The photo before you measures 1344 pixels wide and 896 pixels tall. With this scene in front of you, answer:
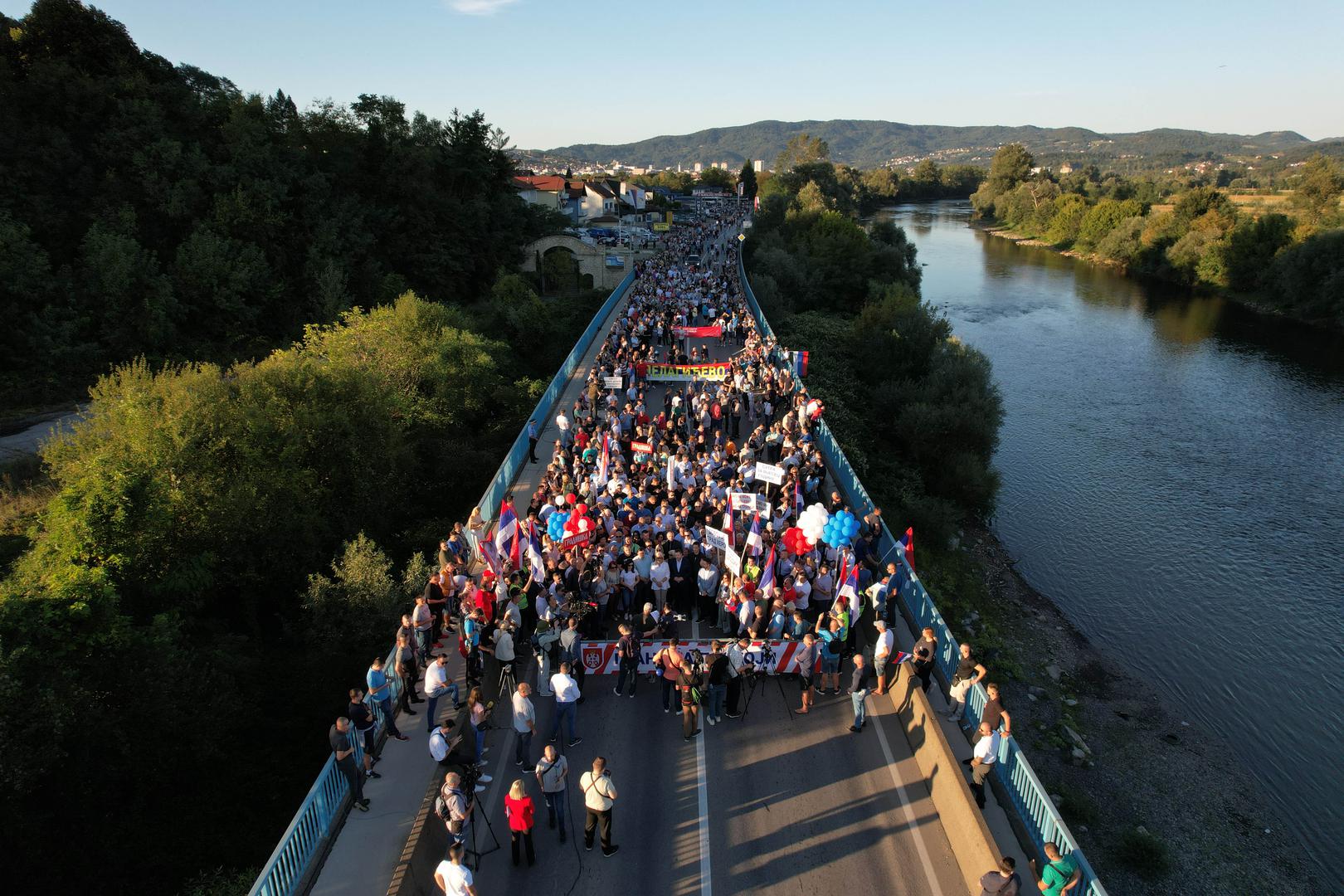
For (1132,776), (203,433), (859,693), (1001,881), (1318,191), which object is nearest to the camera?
(1001,881)

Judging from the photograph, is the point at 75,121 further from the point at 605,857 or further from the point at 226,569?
the point at 605,857

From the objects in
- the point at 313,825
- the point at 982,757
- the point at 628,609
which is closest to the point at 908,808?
the point at 982,757

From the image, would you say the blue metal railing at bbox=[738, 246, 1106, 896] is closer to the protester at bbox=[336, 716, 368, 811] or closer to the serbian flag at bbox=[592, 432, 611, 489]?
the serbian flag at bbox=[592, 432, 611, 489]

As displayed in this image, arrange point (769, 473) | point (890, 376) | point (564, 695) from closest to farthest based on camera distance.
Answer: point (564, 695), point (769, 473), point (890, 376)

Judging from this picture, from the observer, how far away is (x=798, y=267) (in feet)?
201

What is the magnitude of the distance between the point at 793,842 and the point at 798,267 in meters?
55.9

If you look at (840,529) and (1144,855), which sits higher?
(840,529)

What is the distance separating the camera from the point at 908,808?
32.2 feet

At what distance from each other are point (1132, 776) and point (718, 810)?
1086 cm

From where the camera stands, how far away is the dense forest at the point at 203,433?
1134cm

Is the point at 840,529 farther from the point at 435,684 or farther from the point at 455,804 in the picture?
the point at 455,804

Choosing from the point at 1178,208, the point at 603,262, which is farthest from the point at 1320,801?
the point at 1178,208

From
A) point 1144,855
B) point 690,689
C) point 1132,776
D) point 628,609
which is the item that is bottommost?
point 1132,776

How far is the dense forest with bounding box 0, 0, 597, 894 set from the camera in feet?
37.2
